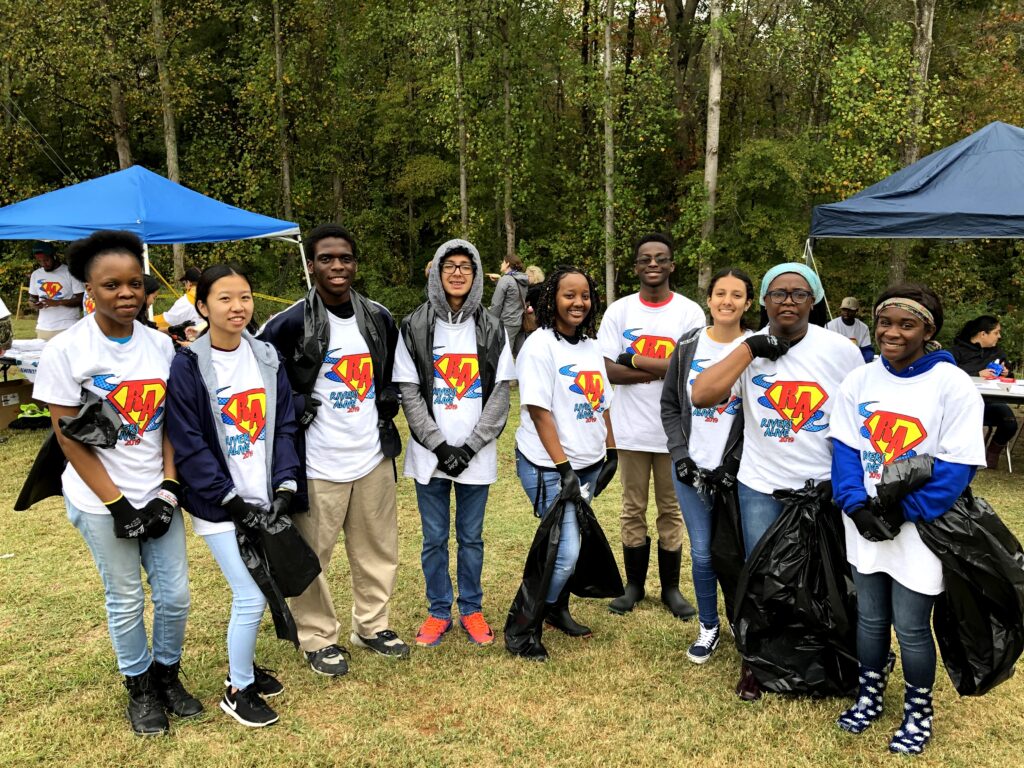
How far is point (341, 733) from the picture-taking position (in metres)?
2.90

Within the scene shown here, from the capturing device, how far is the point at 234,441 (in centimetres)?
290

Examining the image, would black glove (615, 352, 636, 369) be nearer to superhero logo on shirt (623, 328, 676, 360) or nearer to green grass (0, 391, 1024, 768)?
superhero logo on shirt (623, 328, 676, 360)

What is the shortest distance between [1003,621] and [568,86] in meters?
13.5

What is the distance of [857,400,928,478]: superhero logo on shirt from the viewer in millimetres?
2572

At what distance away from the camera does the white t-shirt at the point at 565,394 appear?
3375 mm

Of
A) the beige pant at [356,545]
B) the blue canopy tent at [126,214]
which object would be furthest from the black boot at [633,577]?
the blue canopy tent at [126,214]

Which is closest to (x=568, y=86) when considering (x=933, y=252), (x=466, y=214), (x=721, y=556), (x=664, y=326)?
(x=466, y=214)

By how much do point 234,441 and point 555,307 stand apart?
1.44 metres

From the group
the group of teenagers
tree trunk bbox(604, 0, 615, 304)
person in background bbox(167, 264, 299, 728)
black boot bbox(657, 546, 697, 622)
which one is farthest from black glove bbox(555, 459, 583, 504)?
tree trunk bbox(604, 0, 615, 304)

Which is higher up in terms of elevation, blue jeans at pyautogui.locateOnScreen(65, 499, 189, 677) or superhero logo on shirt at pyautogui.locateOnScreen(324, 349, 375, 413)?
superhero logo on shirt at pyautogui.locateOnScreen(324, 349, 375, 413)

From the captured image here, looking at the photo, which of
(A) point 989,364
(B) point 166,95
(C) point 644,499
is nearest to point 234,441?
(C) point 644,499

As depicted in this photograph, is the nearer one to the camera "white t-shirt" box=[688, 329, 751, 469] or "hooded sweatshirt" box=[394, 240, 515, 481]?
"white t-shirt" box=[688, 329, 751, 469]

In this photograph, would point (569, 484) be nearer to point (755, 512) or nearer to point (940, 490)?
point (755, 512)

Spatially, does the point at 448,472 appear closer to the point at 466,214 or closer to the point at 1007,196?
the point at 1007,196
